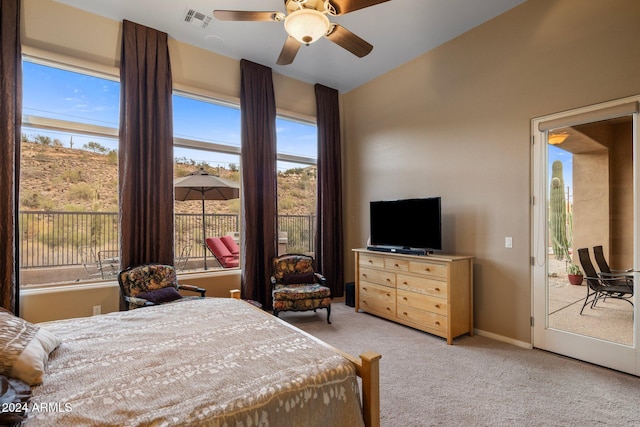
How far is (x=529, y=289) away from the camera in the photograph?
3.32m

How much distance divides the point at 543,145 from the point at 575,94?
0.52 m

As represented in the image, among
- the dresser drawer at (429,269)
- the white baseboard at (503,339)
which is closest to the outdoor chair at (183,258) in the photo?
the dresser drawer at (429,269)

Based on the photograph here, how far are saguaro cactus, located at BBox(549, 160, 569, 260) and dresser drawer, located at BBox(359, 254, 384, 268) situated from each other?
76.4 inches

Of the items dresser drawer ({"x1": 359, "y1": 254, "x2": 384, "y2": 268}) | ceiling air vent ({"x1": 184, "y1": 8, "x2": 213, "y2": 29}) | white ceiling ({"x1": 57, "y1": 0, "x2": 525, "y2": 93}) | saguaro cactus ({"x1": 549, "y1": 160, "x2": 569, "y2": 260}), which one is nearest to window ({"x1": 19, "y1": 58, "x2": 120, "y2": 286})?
white ceiling ({"x1": 57, "y1": 0, "x2": 525, "y2": 93})

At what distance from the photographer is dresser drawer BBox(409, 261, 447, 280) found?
351cm

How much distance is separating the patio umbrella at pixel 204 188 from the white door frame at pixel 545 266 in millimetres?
3777

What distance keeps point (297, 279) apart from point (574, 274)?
321 centimetres

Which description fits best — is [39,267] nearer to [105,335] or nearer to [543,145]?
[105,335]

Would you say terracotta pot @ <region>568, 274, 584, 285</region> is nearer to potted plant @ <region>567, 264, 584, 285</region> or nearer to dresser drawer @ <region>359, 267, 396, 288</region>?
potted plant @ <region>567, 264, 584, 285</region>

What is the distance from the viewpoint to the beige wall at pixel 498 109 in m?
2.89

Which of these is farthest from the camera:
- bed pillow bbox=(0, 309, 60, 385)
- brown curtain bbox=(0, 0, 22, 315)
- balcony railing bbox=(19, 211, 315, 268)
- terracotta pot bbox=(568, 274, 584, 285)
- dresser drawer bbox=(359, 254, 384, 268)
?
dresser drawer bbox=(359, 254, 384, 268)

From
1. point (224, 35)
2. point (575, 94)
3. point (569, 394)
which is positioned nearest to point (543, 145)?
point (575, 94)

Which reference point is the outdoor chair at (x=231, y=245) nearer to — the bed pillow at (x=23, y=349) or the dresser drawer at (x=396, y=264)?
the dresser drawer at (x=396, y=264)

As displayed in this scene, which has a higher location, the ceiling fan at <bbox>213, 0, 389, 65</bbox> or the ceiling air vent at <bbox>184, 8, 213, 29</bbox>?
the ceiling air vent at <bbox>184, 8, 213, 29</bbox>
